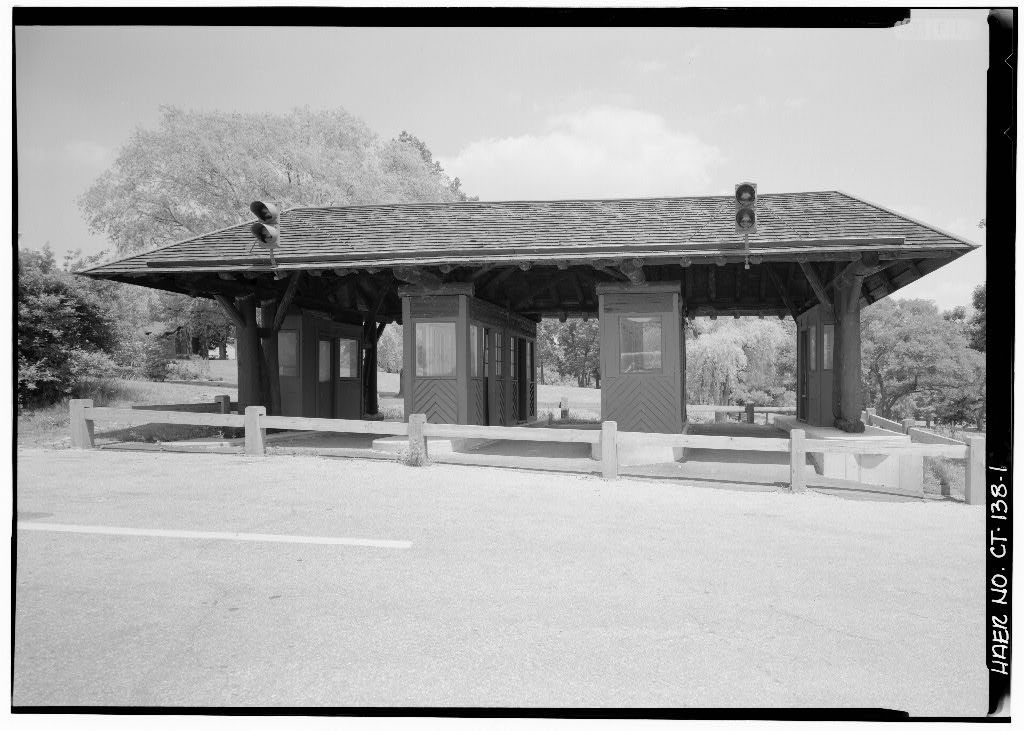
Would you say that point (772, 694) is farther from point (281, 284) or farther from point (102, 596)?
point (281, 284)

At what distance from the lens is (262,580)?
4410mm

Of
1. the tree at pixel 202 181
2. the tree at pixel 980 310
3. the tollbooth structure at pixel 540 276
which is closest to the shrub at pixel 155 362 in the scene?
the tree at pixel 202 181

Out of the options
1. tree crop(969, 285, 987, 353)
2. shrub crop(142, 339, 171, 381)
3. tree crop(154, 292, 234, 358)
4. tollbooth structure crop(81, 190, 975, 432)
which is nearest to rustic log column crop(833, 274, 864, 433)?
tollbooth structure crop(81, 190, 975, 432)

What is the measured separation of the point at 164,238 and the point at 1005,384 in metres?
24.1

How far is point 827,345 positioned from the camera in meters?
12.6

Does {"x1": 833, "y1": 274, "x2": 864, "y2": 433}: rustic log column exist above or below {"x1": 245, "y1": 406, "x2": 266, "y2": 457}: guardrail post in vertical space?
above

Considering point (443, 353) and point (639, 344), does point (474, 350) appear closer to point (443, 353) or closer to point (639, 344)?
point (443, 353)

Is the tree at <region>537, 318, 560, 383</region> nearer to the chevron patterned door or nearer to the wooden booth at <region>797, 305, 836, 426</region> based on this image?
the wooden booth at <region>797, 305, 836, 426</region>

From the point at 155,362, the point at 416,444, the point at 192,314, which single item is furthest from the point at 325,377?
the point at 155,362

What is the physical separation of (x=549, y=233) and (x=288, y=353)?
6.10 m

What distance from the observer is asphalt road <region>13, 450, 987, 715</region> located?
298 centimetres

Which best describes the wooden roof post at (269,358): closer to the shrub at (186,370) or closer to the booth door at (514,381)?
the booth door at (514,381)

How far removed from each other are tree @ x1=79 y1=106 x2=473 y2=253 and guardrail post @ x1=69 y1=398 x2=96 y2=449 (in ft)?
37.5

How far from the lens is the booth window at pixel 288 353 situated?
45.8 ft
